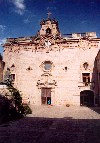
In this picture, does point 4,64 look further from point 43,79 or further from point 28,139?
point 28,139

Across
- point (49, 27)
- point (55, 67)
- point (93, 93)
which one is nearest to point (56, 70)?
point (55, 67)

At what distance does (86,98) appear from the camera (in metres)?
26.4

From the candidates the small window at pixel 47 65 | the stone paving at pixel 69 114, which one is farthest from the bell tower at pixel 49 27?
the stone paving at pixel 69 114

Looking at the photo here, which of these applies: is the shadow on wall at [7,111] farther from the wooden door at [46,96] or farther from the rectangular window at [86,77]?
the rectangular window at [86,77]

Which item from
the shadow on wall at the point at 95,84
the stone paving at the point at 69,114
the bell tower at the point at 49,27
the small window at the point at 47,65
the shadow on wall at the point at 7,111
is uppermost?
the bell tower at the point at 49,27

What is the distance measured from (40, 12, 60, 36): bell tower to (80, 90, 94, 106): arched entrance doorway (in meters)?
9.19

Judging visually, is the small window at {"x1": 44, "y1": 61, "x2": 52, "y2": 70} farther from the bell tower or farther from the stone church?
the bell tower

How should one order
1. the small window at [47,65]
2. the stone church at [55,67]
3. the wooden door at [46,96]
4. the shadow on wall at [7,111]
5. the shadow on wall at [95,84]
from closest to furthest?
the shadow on wall at [7,111]
the shadow on wall at [95,84]
the stone church at [55,67]
the wooden door at [46,96]
the small window at [47,65]

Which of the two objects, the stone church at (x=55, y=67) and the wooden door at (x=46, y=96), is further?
the wooden door at (x=46, y=96)

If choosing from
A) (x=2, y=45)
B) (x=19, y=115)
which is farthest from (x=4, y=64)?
(x=19, y=115)

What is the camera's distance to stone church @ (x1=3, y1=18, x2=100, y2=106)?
2616 centimetres

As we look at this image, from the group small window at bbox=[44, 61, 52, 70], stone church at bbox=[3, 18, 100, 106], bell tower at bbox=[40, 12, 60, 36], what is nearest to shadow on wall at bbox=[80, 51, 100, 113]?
stone church at bbox=[3, 18, 100, 106]

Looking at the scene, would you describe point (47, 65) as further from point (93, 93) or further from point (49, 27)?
point (93, 93)

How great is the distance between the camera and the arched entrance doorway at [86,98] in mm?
26156
